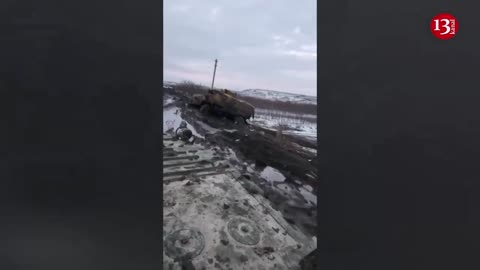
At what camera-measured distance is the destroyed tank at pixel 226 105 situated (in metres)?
1.82

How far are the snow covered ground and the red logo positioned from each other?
0.86 metres

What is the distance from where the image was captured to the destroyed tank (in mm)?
1824

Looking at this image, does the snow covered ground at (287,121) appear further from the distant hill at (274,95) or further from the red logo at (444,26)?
the red logo at (444,26)

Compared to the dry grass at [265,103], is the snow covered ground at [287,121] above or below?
below

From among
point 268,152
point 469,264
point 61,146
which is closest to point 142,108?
point 61,146

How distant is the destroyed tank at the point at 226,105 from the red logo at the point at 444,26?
3.93 ft

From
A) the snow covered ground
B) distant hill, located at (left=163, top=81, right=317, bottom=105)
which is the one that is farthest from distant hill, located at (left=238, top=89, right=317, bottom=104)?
the snow covered ground

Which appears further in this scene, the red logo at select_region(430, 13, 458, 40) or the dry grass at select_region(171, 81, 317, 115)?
the dry grass at select_region(171, 81, 317, 115)

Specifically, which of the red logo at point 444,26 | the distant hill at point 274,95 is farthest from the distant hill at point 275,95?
the red logo at point 444,26

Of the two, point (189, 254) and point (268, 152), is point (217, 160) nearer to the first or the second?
point (268, 152)

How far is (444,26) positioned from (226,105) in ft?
4.65

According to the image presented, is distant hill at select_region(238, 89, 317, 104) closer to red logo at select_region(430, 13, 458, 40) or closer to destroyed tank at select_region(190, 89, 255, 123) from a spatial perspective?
destroyed tank at select_region(190, 89, 255, 123)

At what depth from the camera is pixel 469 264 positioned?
1.48 metres

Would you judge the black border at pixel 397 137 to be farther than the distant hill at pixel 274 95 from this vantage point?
No
